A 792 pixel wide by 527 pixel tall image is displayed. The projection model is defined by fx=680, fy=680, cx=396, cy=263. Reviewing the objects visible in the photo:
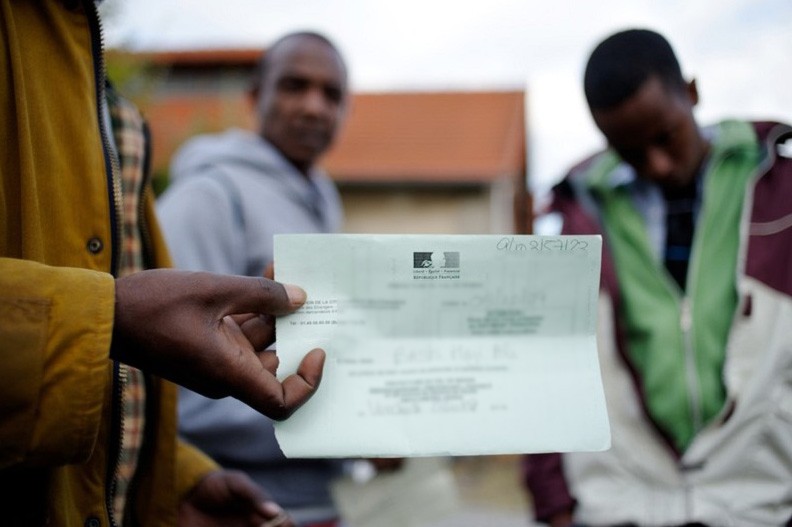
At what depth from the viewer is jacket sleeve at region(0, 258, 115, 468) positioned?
0.94 metres

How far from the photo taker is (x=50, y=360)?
96 cm

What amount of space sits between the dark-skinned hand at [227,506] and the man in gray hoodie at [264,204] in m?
0.48

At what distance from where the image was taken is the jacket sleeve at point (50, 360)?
94 cm

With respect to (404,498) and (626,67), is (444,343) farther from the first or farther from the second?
(404,498)

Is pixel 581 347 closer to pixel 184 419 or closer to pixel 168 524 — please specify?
pixel 168 524

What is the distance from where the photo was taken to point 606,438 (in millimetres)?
1210

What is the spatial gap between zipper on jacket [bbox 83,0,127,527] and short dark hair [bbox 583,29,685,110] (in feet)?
3.94

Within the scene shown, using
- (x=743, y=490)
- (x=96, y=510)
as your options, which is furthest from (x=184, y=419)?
(x=743, y=490)

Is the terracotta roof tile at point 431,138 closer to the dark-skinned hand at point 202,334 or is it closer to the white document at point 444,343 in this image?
the white document at point 444,343

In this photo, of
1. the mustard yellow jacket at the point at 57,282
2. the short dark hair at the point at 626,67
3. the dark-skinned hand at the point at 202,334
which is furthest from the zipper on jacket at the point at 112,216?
the short dark hair at the point at 626,67

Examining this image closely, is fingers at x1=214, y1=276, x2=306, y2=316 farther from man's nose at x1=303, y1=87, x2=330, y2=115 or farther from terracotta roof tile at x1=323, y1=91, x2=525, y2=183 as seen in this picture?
terracotta roof tile at x1=323, y1=91, x2=525, y2=183

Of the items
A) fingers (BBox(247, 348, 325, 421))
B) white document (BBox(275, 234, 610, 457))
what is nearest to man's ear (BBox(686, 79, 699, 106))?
white document (BBox(275, 234, 610, 457))

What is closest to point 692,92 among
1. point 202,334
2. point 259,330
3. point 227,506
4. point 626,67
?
point 626,67

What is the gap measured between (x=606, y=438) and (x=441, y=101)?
45.9 feet
